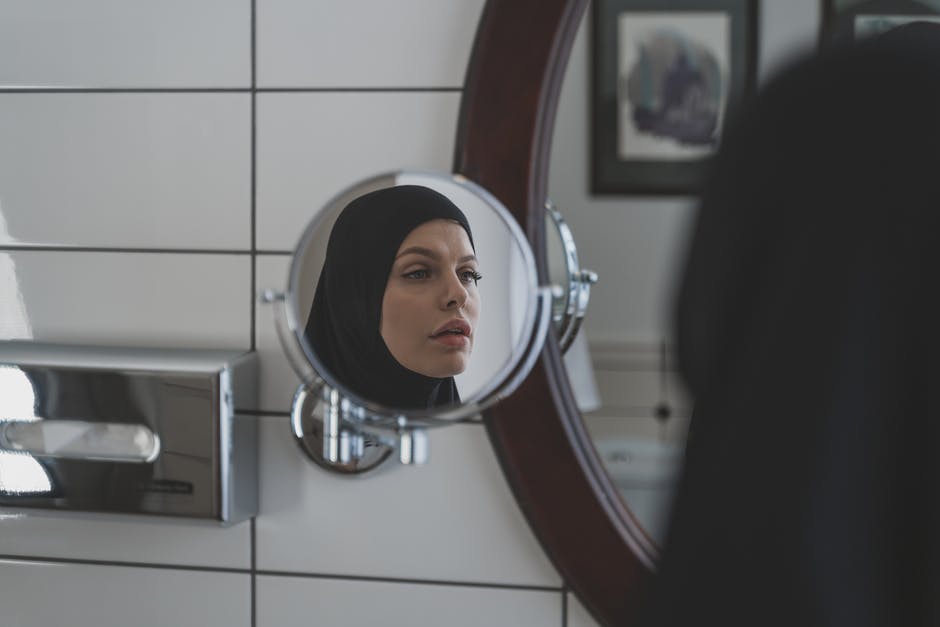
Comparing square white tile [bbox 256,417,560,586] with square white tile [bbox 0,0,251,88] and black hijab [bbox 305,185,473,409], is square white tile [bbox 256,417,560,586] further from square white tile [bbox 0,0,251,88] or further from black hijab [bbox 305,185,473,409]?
square white tile [bbox 0,0,251,88]

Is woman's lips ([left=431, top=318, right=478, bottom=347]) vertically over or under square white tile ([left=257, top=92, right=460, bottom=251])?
under

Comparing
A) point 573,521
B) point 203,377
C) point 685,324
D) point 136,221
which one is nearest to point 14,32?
point 136,221

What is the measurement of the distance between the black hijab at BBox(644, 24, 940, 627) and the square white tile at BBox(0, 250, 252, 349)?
2.18 ft

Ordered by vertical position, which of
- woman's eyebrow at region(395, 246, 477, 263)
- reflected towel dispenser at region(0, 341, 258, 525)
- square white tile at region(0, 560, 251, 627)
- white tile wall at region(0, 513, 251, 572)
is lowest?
square white tile at region(0, 560, 251, 627)

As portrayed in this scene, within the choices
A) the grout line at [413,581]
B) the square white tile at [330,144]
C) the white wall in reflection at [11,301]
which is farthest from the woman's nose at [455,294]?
the white wall in reflection at [11,301]

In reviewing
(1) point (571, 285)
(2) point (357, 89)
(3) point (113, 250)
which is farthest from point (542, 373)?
(3) point (113, 250)

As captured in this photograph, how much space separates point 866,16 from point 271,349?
0.60 m

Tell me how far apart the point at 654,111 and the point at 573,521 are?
37 cm

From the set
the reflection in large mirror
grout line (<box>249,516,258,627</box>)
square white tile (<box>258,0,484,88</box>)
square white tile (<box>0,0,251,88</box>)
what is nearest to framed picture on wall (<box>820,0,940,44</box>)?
the reflection in large mirror

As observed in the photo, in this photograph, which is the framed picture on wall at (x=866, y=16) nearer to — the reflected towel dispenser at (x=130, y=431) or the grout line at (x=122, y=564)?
the reflected towel dispenser at (x=130, y=431)

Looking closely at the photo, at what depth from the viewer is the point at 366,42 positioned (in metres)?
0.98

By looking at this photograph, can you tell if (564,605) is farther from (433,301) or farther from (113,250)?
(113,250)

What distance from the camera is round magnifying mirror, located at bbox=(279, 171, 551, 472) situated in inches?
34.4

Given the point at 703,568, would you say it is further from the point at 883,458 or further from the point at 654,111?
the point at 654,111
